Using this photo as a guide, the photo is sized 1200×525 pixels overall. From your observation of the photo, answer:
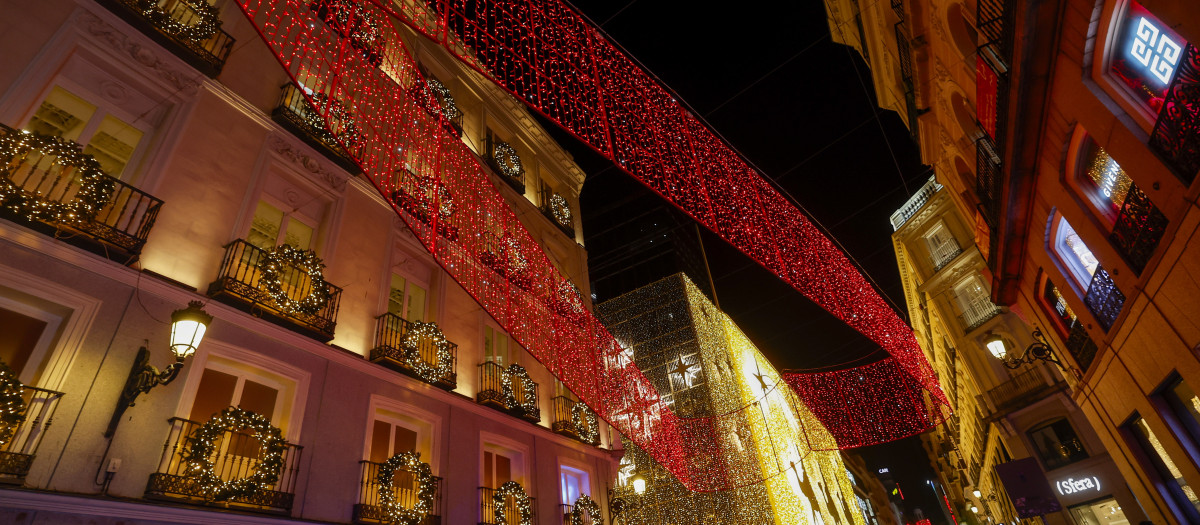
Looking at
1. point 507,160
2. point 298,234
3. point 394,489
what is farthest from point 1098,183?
point 507,160

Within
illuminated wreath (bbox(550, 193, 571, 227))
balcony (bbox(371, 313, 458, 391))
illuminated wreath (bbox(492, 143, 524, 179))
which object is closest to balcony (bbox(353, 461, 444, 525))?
balcony (bbox(371, 313, 458, 391))

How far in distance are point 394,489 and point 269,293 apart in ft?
11.6

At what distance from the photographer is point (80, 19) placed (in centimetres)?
739

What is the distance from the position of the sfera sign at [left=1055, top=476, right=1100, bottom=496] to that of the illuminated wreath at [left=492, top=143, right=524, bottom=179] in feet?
67.7

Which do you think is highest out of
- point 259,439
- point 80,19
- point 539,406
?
point 80,19

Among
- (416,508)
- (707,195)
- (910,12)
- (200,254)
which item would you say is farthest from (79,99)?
(910,12)

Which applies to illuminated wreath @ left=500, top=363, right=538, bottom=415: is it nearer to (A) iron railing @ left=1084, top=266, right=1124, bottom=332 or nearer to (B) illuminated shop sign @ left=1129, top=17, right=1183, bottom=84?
(A) iron railing @ left=1084, top=266, right=1124, bottom=332

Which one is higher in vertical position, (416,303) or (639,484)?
(416,303)

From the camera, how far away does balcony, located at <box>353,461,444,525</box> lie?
8.23m

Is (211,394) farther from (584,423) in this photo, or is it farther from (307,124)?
(584,423)

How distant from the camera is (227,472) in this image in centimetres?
715

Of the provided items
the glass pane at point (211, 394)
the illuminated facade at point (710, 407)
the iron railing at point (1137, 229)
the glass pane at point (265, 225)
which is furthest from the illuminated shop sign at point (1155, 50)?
the illuminated facade at point (710, 407)

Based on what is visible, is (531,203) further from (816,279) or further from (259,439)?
(259,439)

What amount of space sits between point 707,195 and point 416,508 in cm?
662
